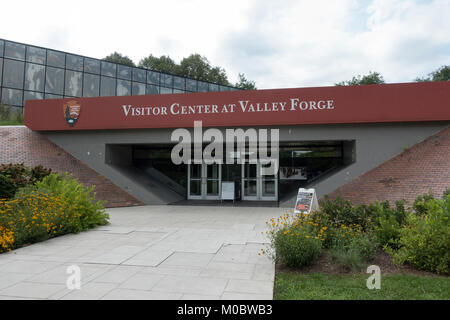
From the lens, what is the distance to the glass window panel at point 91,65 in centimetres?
3089

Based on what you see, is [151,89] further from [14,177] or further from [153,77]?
[14,177]

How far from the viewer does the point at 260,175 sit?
17766 millimetres

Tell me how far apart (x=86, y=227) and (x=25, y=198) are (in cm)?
172

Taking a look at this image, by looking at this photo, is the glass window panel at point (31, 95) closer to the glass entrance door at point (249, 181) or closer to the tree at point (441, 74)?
the glass entrance door at point (249, 181)

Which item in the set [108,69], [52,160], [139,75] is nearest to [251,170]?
[52,160]

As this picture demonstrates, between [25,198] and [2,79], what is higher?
[2,79]

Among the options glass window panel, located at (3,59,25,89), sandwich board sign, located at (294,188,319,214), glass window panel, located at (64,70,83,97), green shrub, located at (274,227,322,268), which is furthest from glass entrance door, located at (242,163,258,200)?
glass window panel, located at (3,59,25,89)

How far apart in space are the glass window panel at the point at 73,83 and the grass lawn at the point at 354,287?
102ft

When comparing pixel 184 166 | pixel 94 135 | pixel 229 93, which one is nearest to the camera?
pixel 229 93

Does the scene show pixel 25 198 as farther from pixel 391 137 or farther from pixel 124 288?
pixel 391 137

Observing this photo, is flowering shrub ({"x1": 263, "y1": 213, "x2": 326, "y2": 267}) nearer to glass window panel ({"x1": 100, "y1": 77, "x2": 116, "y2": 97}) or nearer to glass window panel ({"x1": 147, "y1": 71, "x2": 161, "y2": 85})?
glass window panel ({"x1": 100, "y1": 77, "x2": 116, "y2": 97})

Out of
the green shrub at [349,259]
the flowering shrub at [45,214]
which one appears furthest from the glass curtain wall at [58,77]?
the green shrub at [349,259]
